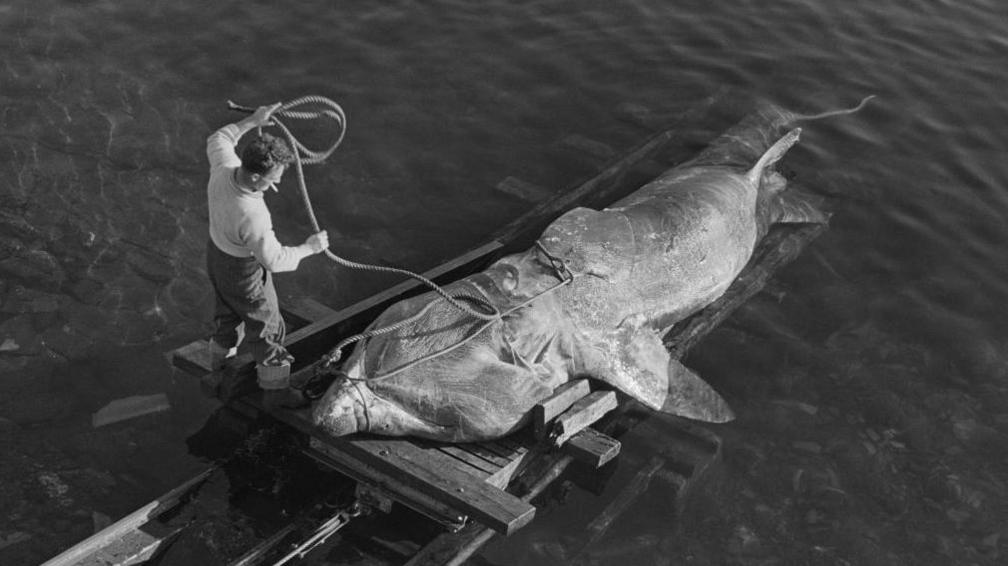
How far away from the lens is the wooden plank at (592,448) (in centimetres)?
860

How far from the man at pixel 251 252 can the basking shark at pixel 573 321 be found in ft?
1.83

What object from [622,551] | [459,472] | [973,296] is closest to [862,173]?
[973,296]

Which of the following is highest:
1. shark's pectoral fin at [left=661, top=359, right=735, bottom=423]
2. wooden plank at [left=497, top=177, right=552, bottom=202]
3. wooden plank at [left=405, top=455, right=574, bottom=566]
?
wooden plank at [left=497, top=177, right=552, bottom=202]

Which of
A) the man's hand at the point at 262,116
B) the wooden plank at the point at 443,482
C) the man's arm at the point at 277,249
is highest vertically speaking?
the man's hand at the point at 262,116

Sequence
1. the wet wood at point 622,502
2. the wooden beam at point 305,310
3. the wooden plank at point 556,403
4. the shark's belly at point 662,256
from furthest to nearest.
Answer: the shark's belly at point 662,256, the wooden beam at point 305,310, the wet wood at point 622,502, the wooden plank at point 556,403

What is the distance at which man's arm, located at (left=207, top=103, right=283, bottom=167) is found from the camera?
7.67 m

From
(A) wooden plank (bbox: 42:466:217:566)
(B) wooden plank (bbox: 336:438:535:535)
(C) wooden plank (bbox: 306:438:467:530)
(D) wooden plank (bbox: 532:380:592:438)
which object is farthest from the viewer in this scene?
(D) wooden plank (bbox: 532:380:592:438)

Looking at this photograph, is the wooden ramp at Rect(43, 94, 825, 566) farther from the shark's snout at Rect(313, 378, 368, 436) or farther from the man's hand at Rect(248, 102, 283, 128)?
the man's hand at Rect(248, 102, 283, 128)

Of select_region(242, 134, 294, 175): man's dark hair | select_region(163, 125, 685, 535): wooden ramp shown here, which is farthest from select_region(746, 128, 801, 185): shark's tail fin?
select_region(242, 134, 294, 175): man's dark hair

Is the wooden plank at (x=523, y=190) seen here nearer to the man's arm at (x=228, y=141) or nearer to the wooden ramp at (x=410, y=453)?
the wooden ramp at (x=410, y=453)

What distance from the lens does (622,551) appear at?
8797 millimetres

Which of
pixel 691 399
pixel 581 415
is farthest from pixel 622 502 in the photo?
pixel 691 399

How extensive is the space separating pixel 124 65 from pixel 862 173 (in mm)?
9400

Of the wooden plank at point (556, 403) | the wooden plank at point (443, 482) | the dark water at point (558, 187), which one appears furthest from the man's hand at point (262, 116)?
the wooden plank at point (556, 403)
